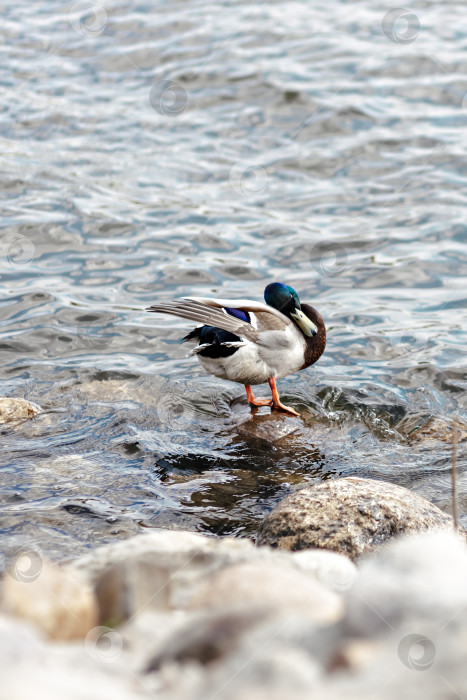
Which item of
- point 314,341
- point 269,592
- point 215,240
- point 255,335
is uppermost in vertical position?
point 269,592

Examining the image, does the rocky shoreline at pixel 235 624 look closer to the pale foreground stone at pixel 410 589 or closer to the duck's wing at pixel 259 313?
the pale foreground stone at pixel 410 589

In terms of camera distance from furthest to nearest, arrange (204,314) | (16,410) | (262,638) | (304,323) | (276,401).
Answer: (276,401), (304,323), (16,410), (204,314), (262,638)

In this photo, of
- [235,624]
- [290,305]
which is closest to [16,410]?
[290,305]

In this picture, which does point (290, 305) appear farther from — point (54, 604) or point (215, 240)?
point (54, 604)

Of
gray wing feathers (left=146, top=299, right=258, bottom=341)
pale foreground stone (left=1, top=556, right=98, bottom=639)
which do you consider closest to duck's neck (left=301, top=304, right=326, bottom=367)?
gray wing feathers (left=146, top=299, right=258, bottom=341)

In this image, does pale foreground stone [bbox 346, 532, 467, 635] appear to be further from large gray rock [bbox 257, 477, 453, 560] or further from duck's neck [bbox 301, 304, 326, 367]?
duck's neck [bbox 301, 304, 326, 367]

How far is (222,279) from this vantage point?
8.68 metres

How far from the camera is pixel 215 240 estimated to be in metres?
9.38

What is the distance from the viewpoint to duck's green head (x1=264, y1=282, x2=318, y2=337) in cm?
654

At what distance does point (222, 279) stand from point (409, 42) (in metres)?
7.43

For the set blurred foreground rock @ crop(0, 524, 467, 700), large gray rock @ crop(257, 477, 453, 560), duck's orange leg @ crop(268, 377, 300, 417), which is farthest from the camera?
duck's orange leg @ crop(268, 377, 300, 417)

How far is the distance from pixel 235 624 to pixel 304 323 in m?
4.16

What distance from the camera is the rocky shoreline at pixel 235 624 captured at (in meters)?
2.21

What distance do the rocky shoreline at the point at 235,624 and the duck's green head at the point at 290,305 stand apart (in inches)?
127
